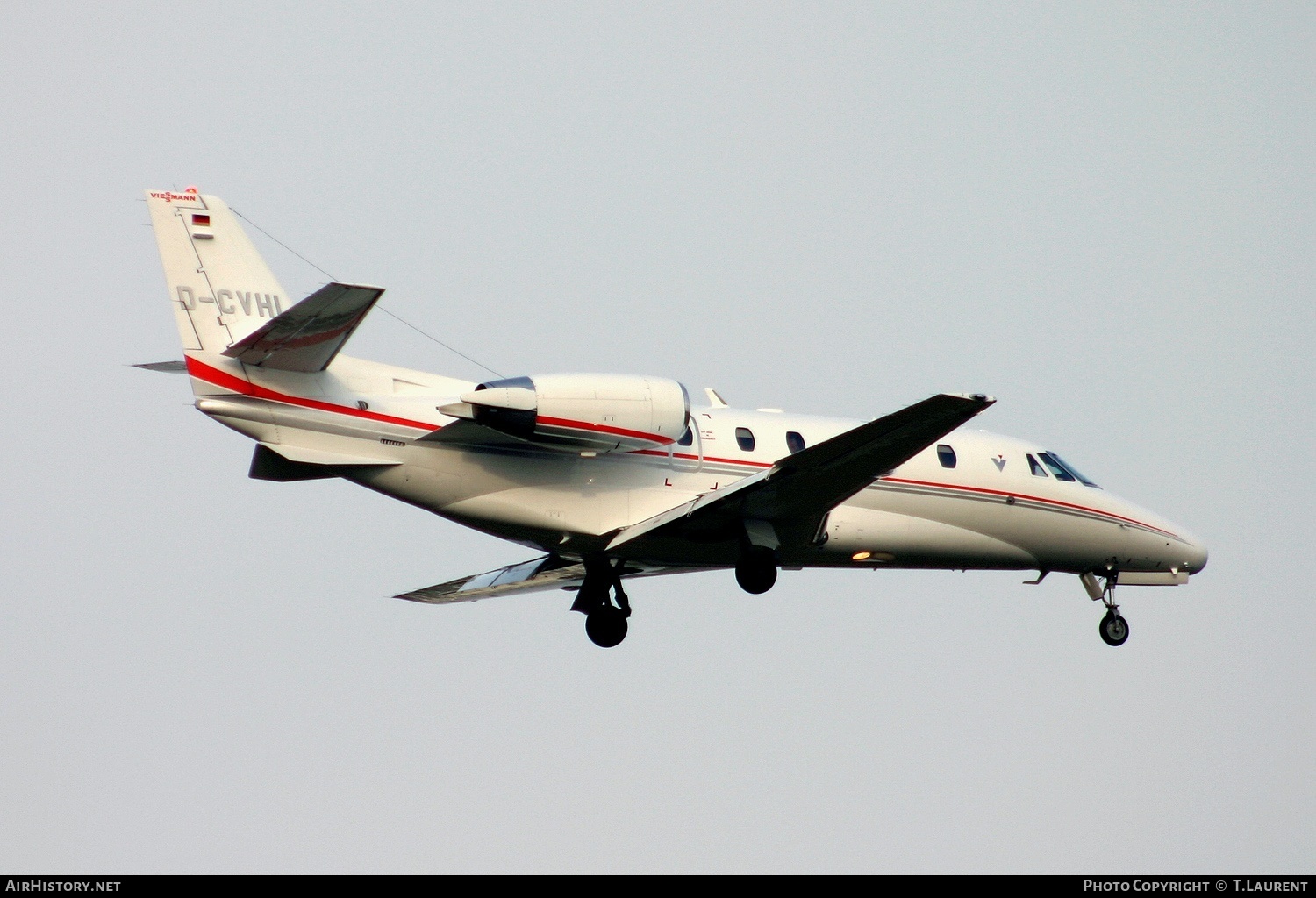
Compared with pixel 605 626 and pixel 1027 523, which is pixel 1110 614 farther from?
pixel 605 626

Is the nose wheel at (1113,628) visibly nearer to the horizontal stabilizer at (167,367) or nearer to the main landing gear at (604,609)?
the main landing gear at (604,609)

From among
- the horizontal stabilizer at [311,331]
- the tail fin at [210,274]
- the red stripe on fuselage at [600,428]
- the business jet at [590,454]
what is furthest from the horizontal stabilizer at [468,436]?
the tail fin at [210,274]

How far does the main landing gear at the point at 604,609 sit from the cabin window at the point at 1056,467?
6713 millimetres

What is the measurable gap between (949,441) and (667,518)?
5.20m

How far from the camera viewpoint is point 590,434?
57.2 feet

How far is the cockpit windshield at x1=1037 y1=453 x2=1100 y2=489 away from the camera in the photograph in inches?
878

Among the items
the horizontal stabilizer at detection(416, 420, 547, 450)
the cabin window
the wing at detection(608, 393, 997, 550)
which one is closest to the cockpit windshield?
the cabin window

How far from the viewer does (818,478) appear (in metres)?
18.0

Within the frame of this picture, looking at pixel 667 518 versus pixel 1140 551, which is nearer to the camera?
pixel 667 518
